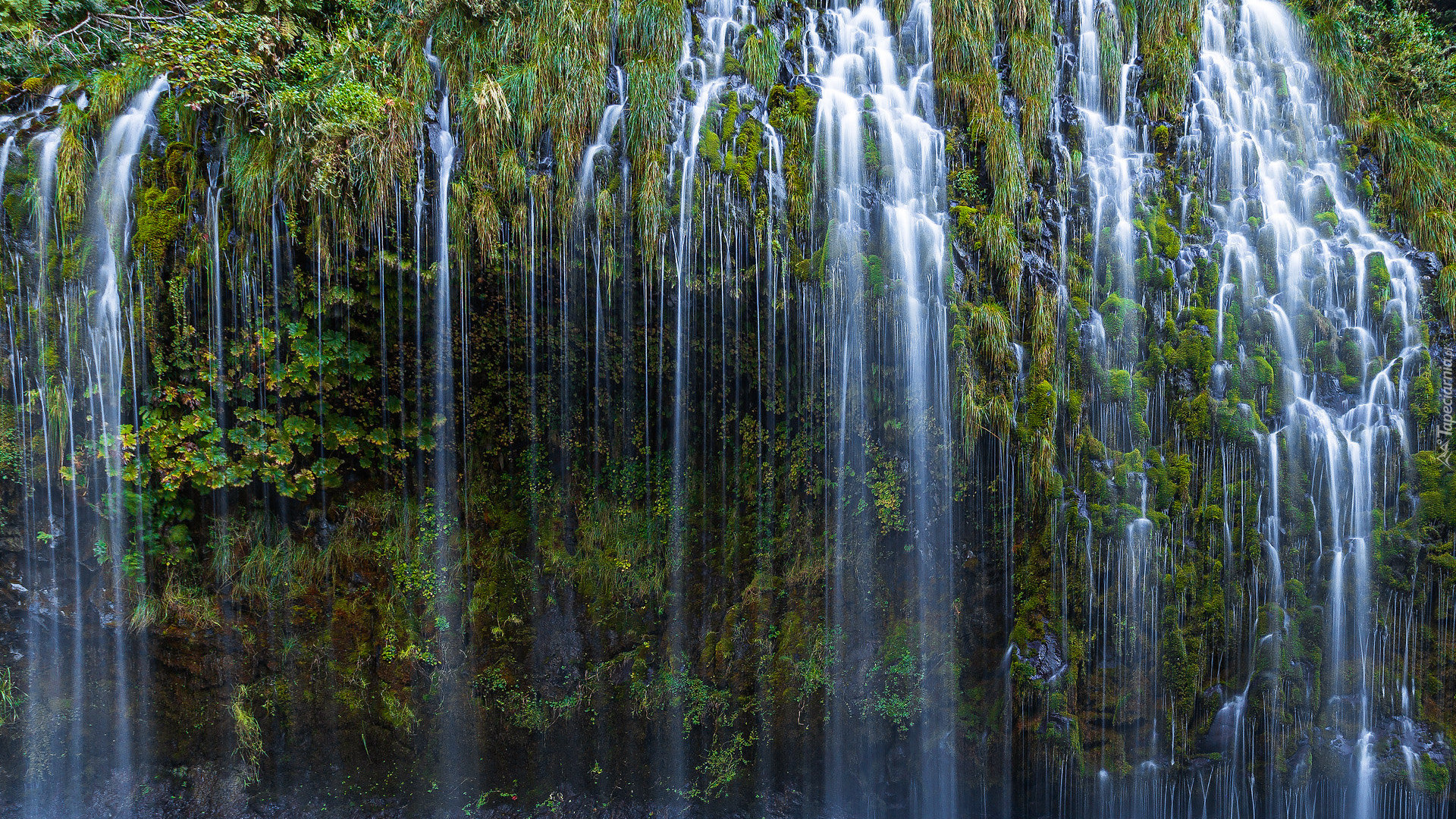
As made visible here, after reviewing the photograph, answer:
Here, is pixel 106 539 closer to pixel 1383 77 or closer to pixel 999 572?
pixel 999 572

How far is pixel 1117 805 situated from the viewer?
4883 millimetres

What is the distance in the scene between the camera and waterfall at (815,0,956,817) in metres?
4.79

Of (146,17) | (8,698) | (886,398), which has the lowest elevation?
(8,698)

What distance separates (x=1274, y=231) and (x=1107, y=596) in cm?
356

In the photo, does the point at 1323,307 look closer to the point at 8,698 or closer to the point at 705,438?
the point at 705,438

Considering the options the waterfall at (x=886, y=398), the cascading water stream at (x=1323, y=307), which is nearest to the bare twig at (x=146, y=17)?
the waterfall at (x=886, y=398)

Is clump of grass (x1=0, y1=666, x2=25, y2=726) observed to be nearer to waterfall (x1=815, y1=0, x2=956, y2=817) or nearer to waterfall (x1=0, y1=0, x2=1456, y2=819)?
waterfall (x1=0, y1=0, x2=1456, y2=819)

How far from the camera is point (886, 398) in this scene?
4.89 m

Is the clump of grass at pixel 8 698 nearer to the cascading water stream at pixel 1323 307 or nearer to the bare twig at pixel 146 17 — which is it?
the bare twig at pixel 146 17

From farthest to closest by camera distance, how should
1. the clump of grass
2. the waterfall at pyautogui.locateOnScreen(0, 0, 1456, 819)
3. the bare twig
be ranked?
the clump of grass → the bare twig → the waterfall at pyautogui.locateOnScreen(0, 0, 1456, 819)

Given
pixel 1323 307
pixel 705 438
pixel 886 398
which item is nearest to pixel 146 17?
pixel 705 438

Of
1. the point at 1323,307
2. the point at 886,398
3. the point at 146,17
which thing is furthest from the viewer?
the point at 1323,307

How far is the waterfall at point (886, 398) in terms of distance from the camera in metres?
4.79

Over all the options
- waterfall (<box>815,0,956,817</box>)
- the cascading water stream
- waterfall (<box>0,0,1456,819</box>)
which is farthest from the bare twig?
the cascading water stream
